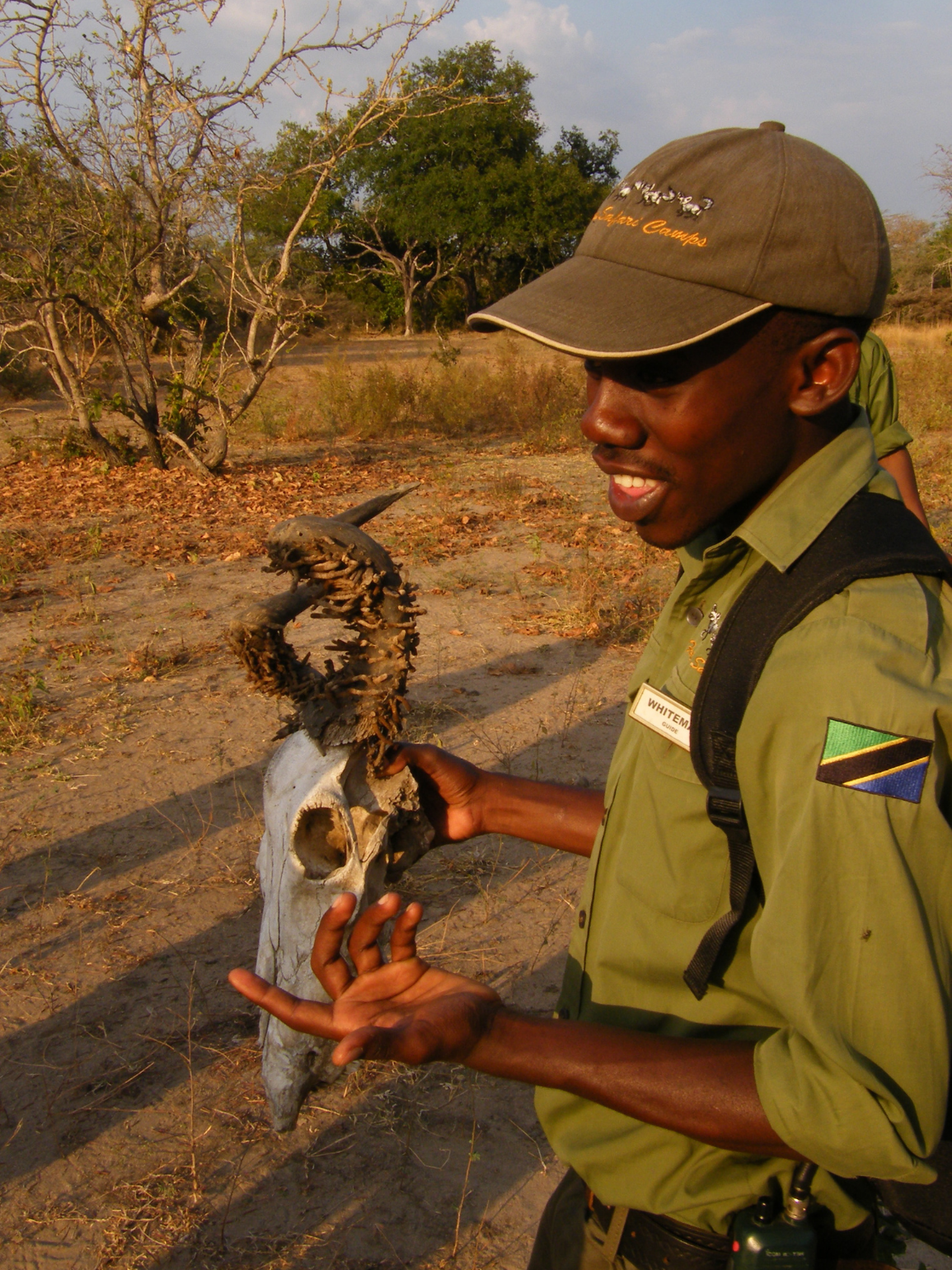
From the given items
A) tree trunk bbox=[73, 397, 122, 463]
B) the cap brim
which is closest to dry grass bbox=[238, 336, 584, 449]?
tree trunk bbox=[73, 397, 122, 463]

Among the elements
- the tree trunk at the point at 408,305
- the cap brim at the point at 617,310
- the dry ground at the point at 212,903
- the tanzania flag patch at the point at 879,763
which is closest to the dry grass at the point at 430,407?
the dry ground at the point at 212,903

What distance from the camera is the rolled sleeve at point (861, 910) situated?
2.70 ft

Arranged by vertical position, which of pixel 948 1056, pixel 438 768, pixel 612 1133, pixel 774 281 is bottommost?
pixel 612 1133

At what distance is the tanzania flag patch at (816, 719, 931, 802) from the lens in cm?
82

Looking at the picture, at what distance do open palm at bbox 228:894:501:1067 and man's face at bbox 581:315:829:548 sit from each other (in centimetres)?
59

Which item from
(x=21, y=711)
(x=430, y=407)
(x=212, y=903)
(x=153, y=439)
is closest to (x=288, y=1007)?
(x=212, y=903)

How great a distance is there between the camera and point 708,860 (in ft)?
3.57

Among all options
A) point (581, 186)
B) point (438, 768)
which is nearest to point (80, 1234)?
point (438, 768)

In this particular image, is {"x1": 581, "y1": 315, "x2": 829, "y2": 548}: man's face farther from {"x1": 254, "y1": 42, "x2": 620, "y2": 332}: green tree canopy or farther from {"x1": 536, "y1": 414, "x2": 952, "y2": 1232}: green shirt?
{"x1": 254, "y1": 42, "x2": 620, "y2": 332}: green tree canopy

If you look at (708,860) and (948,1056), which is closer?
(948,1056)

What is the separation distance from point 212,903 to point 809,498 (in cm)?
311

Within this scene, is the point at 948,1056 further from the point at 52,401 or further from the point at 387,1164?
the point at 52,401

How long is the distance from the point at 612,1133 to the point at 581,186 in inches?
1149

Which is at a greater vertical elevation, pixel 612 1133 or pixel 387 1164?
pixel 612 1133
